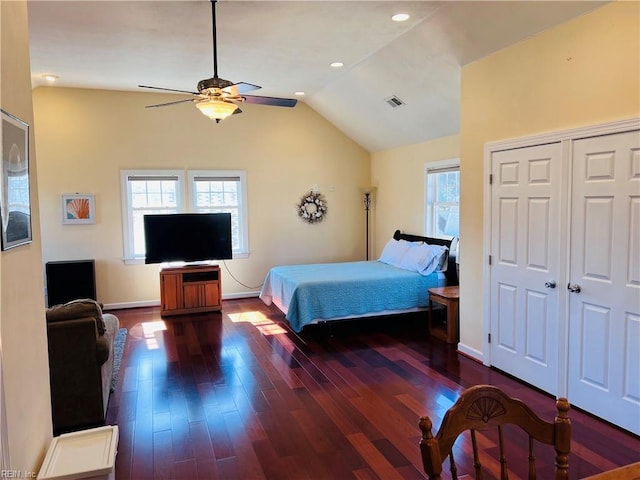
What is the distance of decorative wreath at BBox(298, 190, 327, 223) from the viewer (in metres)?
7.68

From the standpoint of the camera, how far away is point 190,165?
7.00 metres

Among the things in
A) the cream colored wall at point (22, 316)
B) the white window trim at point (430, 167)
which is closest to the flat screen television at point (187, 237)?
the white window trim at point (430, 167)

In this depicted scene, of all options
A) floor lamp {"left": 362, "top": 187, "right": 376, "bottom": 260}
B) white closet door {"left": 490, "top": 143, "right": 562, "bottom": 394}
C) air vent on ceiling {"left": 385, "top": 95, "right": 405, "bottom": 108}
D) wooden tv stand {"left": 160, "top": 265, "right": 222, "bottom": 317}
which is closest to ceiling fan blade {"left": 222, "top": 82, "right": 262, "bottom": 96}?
white closet door {"left": 490, "top": 143, "right": 562, "bottom": 394}

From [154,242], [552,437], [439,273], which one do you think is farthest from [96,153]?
[552,437]

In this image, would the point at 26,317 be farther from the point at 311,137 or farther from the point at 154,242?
the point at 311,137

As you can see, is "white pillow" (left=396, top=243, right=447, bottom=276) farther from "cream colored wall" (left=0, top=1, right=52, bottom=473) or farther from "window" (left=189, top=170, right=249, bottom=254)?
"cream colored wall" (left=0, top=1, right=52, bottom=473)

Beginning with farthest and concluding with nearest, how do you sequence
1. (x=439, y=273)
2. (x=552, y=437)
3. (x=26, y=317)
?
(x=439, y=273)
(x=26, y=317)
(x=552, y=437)

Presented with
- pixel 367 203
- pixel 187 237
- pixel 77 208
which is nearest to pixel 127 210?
pixel 77 208

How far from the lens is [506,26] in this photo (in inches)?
141

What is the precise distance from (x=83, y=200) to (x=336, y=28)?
442 cm

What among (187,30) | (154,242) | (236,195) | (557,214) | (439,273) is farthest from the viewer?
(236,195)

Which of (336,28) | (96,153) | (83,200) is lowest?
(83,200)

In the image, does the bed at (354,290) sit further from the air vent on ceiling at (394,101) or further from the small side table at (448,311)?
the air vent on ceiling at (394,101)

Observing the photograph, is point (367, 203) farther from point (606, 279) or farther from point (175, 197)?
point (606, 279)
